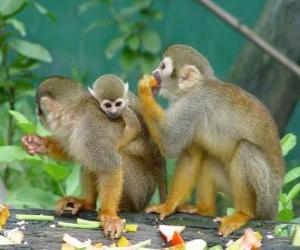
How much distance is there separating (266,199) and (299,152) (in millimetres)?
3979

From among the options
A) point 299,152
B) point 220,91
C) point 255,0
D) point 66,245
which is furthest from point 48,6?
point 66,245

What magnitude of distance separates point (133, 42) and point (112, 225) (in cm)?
352

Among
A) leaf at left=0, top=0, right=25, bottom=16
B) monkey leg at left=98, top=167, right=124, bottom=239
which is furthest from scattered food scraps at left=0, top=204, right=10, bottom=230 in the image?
leaf at left=0, top=0, right=25, bottom=16

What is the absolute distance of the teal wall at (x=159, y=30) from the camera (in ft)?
31.0

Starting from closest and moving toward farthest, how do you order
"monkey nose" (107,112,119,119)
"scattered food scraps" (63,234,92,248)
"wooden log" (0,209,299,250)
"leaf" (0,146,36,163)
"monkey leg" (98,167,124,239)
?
"scattered food scraps" (63,234,92,248)
"wooden log" (0,209,299,250)
"monkey leg" (98,167,124,239)
"monkey nose" (107,112,119,119)
"leaf" (0,146,36,163)

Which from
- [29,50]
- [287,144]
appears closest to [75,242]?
[287,144]

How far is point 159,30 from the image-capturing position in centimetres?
952

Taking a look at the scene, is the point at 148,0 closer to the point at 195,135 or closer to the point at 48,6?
the point at 48,6

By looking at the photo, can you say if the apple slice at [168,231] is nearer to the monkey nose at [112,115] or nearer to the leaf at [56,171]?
the monkey nose at [112,115]

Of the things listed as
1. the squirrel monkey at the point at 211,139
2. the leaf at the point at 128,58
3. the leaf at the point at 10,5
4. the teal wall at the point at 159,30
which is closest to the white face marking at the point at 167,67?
the squirrel monkey at the point at 211,139

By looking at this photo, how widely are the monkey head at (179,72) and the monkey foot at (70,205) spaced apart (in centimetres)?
84

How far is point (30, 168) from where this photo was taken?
8.98 m

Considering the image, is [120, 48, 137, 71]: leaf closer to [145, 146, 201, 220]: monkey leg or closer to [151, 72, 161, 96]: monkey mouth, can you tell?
[151, 72, 161, 96]: monkey mouth

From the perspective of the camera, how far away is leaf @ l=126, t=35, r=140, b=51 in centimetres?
850
